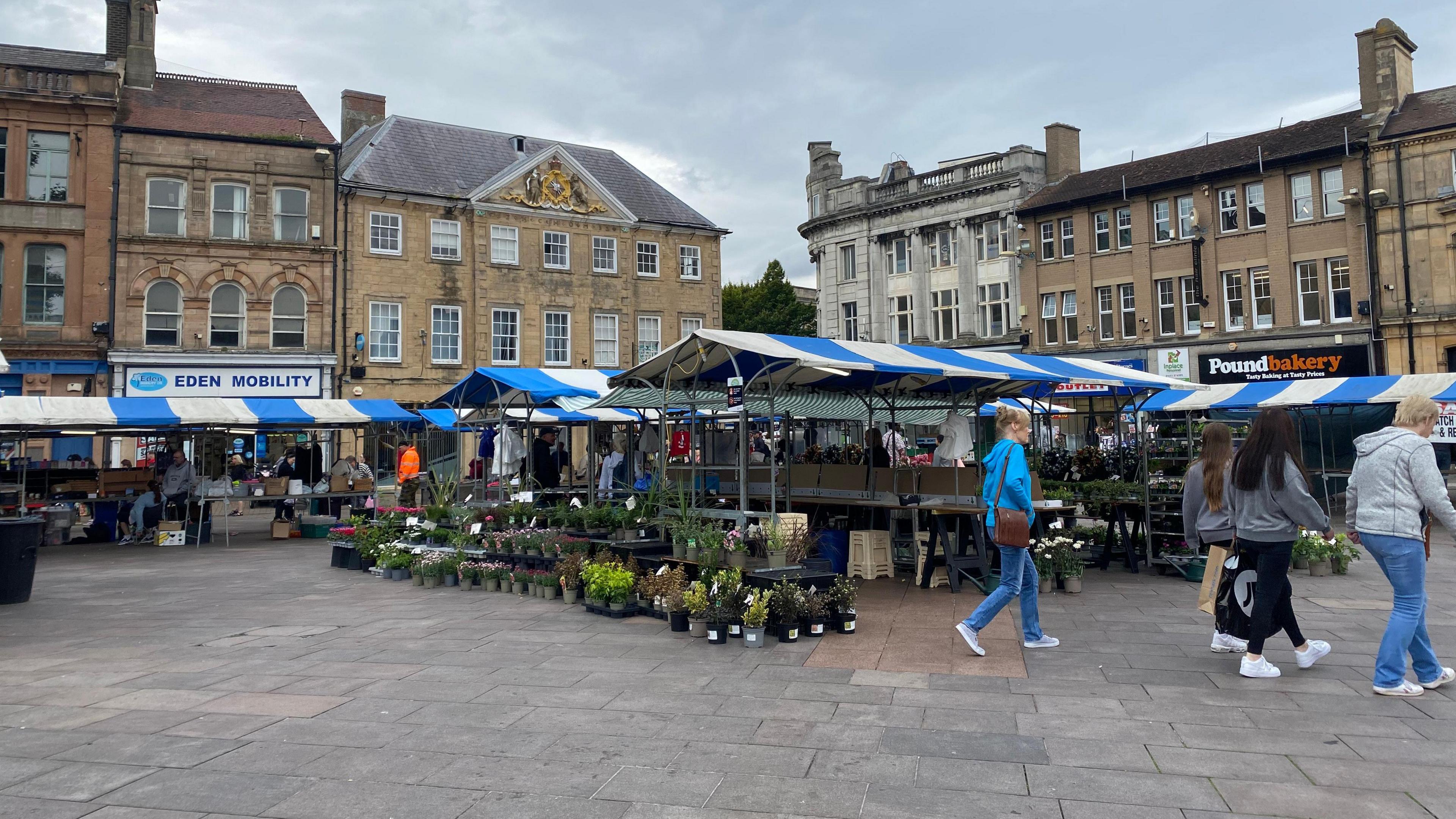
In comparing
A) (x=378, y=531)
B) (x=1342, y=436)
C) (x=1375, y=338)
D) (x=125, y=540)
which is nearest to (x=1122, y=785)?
(x=378, y=531)

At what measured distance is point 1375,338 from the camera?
27.0m

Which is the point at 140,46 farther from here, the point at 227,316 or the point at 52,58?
the point at 227,316

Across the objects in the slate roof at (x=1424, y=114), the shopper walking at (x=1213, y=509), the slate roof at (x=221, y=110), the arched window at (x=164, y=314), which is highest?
the slate roof at (x=221, y=110)

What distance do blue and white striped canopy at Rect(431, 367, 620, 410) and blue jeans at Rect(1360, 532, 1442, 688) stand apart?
9903mm

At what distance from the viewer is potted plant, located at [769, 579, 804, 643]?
8016mm

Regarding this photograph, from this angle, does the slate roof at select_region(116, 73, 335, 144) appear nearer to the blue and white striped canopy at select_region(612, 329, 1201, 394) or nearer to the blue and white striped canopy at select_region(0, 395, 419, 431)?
the blue and white striped canopy at select_region(0, 395, 419, 431)

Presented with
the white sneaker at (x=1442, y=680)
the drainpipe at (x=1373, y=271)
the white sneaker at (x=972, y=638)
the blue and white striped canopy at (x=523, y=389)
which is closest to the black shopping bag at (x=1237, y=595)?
the white sneaker at (x=1442, y=680)

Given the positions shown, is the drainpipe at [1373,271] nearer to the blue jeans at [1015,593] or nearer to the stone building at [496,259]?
the stone building at [496,259]

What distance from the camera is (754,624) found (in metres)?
7.92

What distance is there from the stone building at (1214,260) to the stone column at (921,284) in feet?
13.5

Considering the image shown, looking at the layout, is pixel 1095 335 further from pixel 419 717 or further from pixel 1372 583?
pixel 419 717

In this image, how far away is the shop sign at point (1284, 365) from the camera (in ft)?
89.8

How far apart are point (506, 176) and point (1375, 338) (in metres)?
26.8

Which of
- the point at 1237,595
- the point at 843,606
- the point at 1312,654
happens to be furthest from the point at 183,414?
the point at 1312,654
